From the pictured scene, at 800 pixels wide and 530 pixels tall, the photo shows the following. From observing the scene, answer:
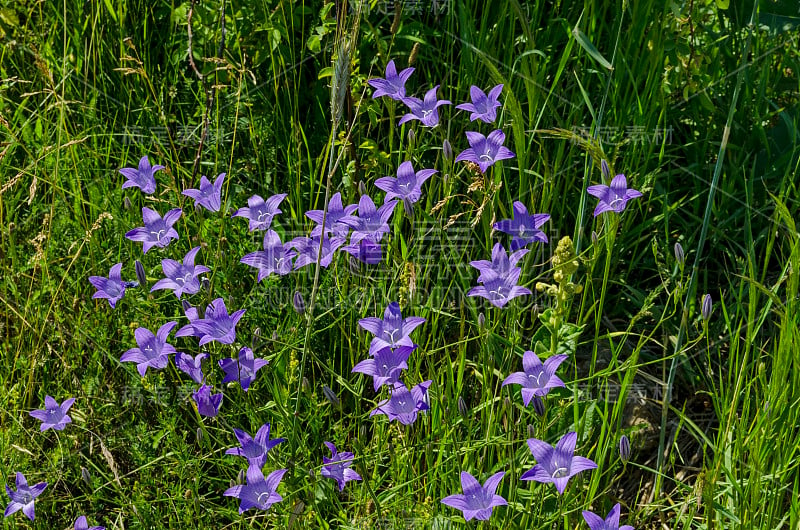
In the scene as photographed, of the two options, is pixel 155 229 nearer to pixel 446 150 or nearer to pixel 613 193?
pixel 446 150

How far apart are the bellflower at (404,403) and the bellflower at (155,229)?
90cm

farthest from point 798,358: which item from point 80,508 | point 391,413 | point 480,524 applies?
point 80,508

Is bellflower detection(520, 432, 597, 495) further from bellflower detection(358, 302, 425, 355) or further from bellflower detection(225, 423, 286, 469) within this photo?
bellflower detection(225, 423, 286, 469)

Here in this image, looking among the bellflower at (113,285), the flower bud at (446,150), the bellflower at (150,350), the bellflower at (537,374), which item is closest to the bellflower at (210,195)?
the bellflower at (113,285)

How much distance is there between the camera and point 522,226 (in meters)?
2.33

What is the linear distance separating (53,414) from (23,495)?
0.25 meters

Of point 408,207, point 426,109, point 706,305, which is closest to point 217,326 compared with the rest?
point 408,207

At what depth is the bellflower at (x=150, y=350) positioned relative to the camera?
7.41 feet

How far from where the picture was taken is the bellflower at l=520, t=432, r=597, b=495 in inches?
76.1

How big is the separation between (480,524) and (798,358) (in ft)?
3.24

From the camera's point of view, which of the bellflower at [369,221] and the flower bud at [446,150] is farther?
the flower bud at [446,150]

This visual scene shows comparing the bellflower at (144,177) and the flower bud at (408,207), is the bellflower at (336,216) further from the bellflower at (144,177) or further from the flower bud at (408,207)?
the bellflower at (144,177)

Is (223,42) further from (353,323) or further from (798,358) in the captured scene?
(798,358)

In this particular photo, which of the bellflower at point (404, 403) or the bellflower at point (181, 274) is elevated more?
the bellflower at point (181, 274)
